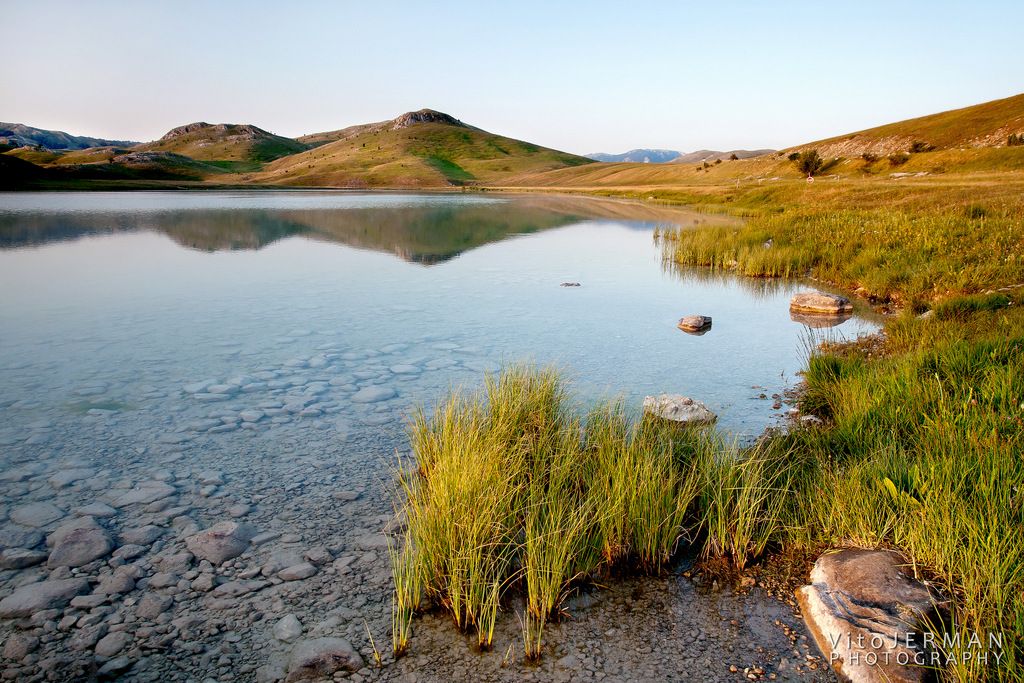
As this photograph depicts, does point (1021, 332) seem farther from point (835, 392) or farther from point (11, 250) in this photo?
point (11, 250)

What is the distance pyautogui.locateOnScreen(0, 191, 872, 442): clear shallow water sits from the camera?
915cm

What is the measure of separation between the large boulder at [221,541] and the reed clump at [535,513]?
1.39 meters

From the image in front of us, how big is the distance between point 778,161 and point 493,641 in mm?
102093

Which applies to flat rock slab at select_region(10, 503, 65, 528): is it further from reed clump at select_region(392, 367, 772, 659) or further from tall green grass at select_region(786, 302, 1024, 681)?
tall green grass at select_region(786, 302, 1024, 681)

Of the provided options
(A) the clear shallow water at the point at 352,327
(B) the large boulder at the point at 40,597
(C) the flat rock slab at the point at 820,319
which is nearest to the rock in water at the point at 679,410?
(A) the clear shallow water at the point at 352,327

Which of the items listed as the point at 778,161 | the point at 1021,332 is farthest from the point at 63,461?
the point at 778,161

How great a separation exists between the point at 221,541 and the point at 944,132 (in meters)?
102

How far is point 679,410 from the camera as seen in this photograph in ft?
25.3

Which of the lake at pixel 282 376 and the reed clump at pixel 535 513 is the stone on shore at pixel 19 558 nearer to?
the lake at pixel 282 376

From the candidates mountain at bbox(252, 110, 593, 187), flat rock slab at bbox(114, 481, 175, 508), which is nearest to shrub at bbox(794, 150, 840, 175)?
flat rock slab at bbox(114, 481, 175, 508)

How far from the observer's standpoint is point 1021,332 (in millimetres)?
8070

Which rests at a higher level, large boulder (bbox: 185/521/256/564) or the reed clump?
the reed clump

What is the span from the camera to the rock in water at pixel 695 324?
44.9ft

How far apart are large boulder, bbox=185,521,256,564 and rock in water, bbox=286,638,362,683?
1400 mm
